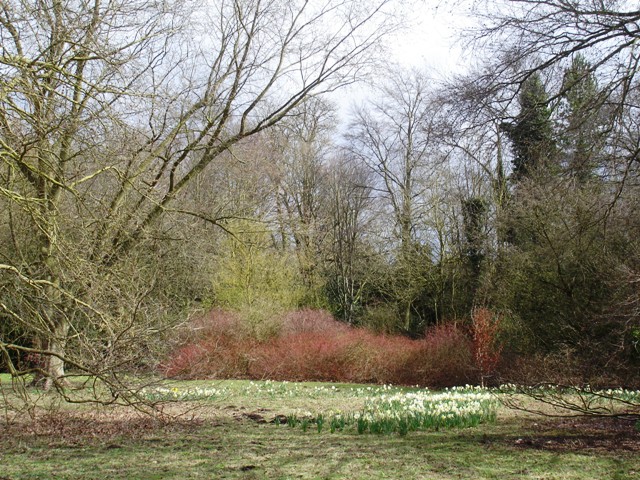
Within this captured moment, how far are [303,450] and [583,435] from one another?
10.9 ft

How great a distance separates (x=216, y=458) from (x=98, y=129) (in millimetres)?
3444

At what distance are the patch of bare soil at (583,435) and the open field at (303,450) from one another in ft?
0.04

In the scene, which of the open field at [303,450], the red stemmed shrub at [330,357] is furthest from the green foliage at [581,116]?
the red stemmed shrub at [330,357]

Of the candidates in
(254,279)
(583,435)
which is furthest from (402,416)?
(254,279)

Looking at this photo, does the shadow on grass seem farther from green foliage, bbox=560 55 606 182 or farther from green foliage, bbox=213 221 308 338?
green foliage, bbox=213 221 308 338

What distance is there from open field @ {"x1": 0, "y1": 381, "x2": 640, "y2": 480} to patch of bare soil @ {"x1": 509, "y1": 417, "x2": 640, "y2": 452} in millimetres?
11

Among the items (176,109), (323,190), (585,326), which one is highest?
(323,190)

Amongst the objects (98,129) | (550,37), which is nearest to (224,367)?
(98,129)

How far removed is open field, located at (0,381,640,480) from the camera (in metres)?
5.33

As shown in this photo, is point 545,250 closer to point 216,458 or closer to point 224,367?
point 224,367

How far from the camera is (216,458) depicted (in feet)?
19.5

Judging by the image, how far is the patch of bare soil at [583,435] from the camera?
20.8 feet

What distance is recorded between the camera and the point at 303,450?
633 centimetres

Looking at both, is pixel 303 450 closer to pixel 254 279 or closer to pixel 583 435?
pixel 583 435
